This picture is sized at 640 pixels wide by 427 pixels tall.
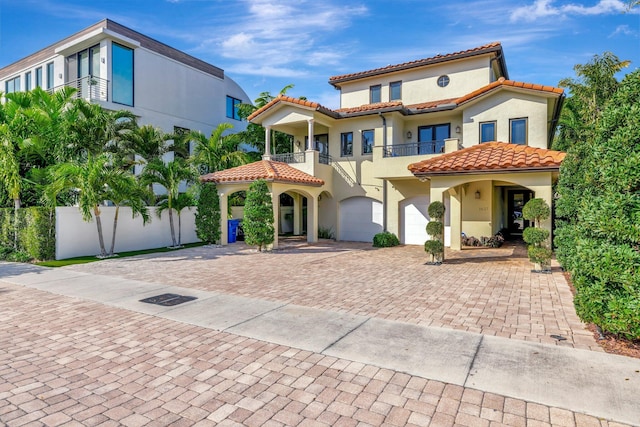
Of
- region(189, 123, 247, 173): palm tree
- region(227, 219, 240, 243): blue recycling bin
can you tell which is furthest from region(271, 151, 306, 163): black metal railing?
region(227, 219, 240, 243): blue recycling bin

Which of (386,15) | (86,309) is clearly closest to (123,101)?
(386,15)

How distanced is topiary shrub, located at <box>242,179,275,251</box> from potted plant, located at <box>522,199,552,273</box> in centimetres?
1004

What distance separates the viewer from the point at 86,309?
759 cm

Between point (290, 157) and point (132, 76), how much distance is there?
10.9m

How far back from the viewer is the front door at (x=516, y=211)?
80.8ft

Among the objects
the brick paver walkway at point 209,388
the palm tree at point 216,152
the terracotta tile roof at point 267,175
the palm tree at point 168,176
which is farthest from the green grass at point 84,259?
the brick paver walkway at point 209,388

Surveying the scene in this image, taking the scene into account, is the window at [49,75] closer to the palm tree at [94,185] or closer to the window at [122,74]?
the window at [122,74]

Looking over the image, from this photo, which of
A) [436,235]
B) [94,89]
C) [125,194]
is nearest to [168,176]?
[125,194]

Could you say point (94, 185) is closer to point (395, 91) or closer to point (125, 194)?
point (125, 194)

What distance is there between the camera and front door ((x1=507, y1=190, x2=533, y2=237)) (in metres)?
24.6

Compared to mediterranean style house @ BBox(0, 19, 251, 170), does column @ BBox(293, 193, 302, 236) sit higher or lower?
lower

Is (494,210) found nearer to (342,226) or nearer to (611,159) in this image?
(342,226)

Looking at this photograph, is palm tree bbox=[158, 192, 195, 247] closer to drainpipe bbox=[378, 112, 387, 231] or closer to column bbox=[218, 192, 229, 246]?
column bbox=[218, 192, 229, 246]

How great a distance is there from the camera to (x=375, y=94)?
22891 millimetres
